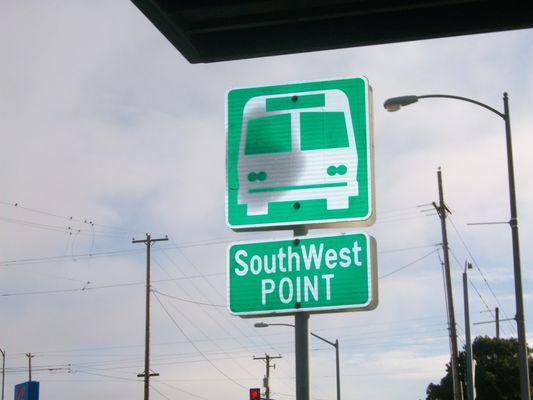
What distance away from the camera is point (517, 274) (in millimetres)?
19234

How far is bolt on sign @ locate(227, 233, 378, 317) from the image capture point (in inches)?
201

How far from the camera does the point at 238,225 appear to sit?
5391 millimetres

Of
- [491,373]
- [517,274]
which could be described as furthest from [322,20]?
[491,373]

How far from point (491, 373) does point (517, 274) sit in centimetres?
4246

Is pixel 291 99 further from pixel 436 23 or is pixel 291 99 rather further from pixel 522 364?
pixel 522 364

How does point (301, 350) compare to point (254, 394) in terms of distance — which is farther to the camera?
point (254, 394)

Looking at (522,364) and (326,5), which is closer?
(326,5)

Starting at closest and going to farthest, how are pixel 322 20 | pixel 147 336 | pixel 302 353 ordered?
pixel 322 20, pixel 302 353, pixel 147 336

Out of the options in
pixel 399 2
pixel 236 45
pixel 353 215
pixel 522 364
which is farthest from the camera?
pixel 522 364

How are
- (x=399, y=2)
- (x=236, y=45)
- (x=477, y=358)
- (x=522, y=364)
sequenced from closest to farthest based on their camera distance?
(x=399, y=2)
(x=236, y=45)
(x=522, y=364)
(x=477, y=358)

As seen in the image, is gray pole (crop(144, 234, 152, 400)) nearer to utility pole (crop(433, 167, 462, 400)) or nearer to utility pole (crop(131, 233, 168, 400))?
utility pole (crop(131, 233, 168, 400))

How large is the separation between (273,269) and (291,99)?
3.49 ft

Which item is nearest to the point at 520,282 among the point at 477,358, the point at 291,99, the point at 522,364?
the point at 522,364

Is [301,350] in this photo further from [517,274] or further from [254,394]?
[254,394]
